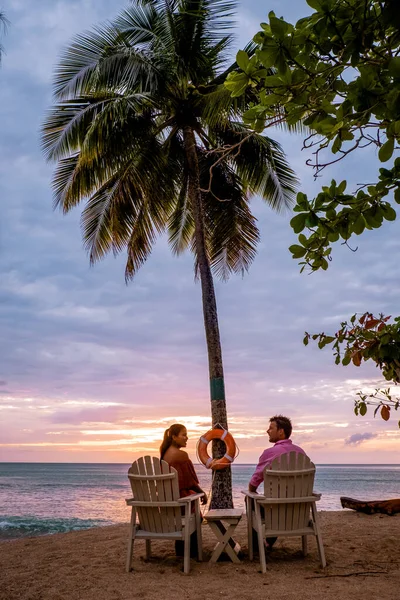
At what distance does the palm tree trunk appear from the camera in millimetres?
8094

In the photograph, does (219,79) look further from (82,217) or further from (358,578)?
(358,578)

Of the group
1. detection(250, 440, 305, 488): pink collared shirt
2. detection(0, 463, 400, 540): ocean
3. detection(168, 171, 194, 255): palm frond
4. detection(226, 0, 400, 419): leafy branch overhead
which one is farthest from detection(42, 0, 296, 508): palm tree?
detection(226, 0, 400, 419): leafy branch overhead

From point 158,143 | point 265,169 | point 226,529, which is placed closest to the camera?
point 226,529

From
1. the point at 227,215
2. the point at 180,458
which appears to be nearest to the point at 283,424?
the point at 180,458

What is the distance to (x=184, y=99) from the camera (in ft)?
30.7

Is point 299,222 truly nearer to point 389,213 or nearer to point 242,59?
point 389,213

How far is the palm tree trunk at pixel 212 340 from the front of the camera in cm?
809

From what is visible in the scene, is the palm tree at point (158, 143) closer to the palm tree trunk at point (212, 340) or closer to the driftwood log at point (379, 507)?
the palm tree trunk at point (212, 340)

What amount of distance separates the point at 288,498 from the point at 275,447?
24.0 inches

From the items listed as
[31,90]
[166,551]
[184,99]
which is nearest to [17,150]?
[31,90]

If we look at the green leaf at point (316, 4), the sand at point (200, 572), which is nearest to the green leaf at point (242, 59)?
the green leaf at point (316, 4)

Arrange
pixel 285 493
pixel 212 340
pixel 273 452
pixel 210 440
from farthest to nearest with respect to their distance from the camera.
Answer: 1. pixel 212 340
2. pixel 210 440
3. pixel 273 452
4. pixel 285 493

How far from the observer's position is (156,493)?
4.81 meters

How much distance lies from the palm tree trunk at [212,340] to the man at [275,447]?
2.68 m
